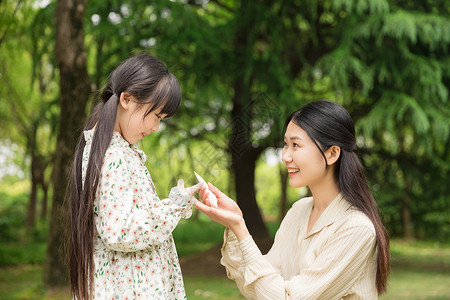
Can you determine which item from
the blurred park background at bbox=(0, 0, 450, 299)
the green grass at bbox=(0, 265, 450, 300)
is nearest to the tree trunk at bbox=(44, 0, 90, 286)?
the blurred park background at bbox=(0, 0, 450, 299)

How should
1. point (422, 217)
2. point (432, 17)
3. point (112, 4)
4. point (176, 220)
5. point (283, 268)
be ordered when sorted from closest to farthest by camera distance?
point (176, 220), point (283, 268), point (432, 17), point (112, 4), point (422, 217)

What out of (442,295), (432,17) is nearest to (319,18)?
(432,17)

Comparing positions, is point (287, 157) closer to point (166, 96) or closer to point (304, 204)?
point (304, 204)

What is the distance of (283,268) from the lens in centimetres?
228

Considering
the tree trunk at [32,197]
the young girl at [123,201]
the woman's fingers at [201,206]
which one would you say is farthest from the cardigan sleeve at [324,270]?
the tree trunk at [32,197]

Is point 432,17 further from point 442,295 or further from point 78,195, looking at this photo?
point 78,195

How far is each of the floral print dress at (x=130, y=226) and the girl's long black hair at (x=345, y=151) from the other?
57 centimetres

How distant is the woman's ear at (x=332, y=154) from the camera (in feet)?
6.81

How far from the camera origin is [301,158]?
2.08 metres

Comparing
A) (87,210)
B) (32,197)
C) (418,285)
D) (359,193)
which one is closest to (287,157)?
(359,193)

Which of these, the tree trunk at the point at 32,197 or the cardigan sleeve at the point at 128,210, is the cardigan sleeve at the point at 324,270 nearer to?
the cardigan sleeve at the point at 128,210

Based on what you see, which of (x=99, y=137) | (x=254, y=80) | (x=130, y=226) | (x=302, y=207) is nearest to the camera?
(x=130, y=226)

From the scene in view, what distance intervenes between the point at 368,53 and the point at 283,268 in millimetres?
5861

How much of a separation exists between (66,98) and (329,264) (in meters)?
4.87
